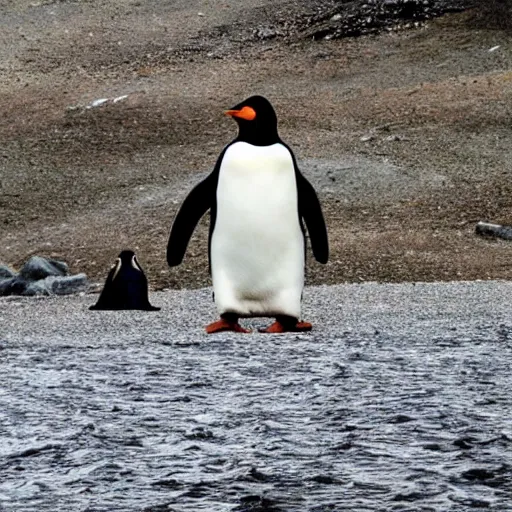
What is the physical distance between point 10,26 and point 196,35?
275 centimetres

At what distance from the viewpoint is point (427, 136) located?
12438mm

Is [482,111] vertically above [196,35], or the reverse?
[196,35]

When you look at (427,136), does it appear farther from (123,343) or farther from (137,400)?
(137,400)

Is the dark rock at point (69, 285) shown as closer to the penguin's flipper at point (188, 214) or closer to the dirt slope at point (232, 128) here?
the dirt slope at point (232, 128)

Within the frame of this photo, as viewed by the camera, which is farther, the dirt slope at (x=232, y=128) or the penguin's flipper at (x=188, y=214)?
the dirt slope at (x=232, y=128)

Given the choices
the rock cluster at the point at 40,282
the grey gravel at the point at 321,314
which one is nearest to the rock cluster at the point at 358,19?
the rock cluster at the point at 40,282

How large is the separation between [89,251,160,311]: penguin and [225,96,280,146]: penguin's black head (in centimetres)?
144

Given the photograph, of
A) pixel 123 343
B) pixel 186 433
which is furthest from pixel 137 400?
pixel 123 343

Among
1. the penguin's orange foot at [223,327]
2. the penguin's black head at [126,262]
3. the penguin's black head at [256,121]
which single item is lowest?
the penguin's orange foot at [223,327]

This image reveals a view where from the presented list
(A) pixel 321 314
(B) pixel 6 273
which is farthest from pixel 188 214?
(B) pixel 6 273

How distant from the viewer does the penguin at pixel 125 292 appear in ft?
22.0

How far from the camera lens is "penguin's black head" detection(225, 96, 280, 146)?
541cm

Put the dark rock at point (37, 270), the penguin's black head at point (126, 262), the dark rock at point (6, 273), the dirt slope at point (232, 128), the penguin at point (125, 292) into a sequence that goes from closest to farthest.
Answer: the penguin at point (125, 292) → the penguin's black head at point (126, 262) → the dark rock at point (37, 270) → the dark rock at point (6, 273) → the dirt slope at point (232, 128)

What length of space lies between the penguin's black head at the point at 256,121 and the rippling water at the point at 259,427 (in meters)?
0.91
